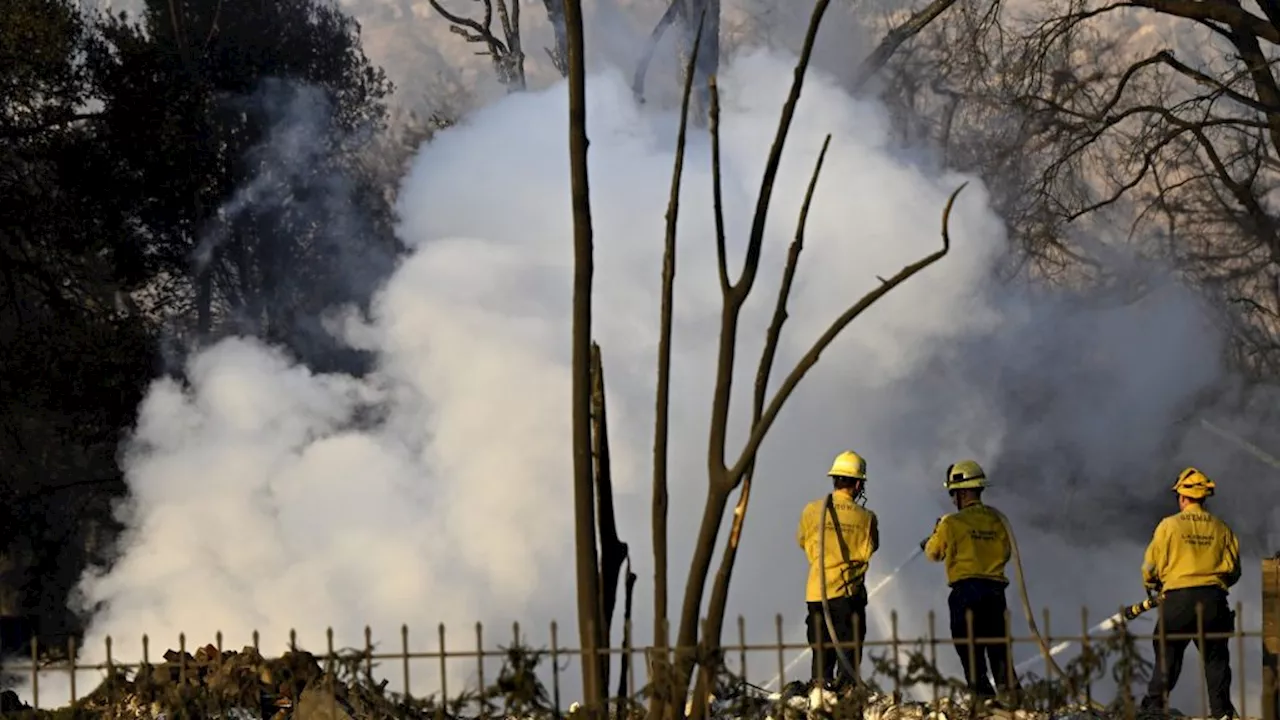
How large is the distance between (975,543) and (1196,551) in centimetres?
110

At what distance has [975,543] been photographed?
37.4 ft

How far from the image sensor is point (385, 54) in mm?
193000

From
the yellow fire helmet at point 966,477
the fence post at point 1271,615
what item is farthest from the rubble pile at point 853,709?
the yellow fire helmet at point 966,477

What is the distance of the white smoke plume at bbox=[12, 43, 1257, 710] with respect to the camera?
16656 mm

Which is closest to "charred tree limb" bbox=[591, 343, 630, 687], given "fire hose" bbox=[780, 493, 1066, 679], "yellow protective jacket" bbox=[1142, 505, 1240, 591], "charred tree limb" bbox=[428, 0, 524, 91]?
"fire hose" bbox=[780, 493, 1066, 679]

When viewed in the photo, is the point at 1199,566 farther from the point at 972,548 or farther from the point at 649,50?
the point at 649,50

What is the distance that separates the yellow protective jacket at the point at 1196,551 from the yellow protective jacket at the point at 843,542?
143 cm

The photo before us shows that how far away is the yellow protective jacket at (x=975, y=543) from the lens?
1140cm

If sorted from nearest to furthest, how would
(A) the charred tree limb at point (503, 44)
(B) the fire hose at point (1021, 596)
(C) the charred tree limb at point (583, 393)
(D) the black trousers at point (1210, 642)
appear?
1. (C) the charred tree limb at point (583, 393)
2. (B) the fire hose at point (1021, 596)
3. (D) the black trousers at point (1210, 642)
4. (A) the charred tree limb at point (503, 44)

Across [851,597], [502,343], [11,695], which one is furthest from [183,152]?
[851,597]

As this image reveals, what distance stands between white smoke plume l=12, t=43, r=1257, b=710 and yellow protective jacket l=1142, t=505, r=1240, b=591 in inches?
201

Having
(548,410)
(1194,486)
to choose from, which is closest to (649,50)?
(548,410)

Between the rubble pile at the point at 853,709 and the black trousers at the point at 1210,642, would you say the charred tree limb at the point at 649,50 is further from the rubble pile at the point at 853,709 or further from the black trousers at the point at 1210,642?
the rubble pile at the point at 853,709

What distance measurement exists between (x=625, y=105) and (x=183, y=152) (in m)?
5.68
